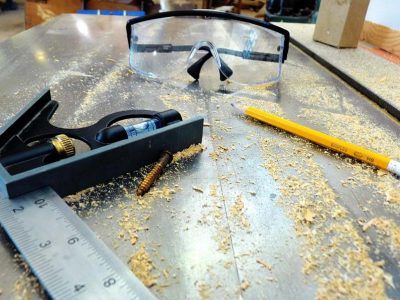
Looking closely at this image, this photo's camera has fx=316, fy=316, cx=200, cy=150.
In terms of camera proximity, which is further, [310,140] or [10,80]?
[10,80]

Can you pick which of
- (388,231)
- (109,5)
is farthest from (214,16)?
(109,5)

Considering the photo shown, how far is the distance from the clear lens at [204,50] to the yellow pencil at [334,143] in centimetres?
29

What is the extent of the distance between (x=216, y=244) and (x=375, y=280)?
6.8 inches

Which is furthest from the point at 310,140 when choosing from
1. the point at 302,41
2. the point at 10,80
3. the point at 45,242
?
the point at 302,41

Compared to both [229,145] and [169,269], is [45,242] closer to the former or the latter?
[169,269]

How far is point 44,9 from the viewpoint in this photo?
2520 mm

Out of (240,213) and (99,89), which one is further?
(99,89)

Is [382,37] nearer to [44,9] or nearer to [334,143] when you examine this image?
[334,143]

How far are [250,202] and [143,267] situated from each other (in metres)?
0.18

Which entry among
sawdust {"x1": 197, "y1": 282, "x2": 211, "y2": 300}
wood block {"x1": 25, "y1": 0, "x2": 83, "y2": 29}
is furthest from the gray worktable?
wood block {"x1": 25, "y1": 0, "x2": 83, "y2": 29}

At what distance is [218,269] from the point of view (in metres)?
0.34

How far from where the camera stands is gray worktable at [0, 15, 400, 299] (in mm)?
334

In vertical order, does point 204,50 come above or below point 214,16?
below

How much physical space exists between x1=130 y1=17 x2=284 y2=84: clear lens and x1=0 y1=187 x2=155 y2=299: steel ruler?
0.61 metres
